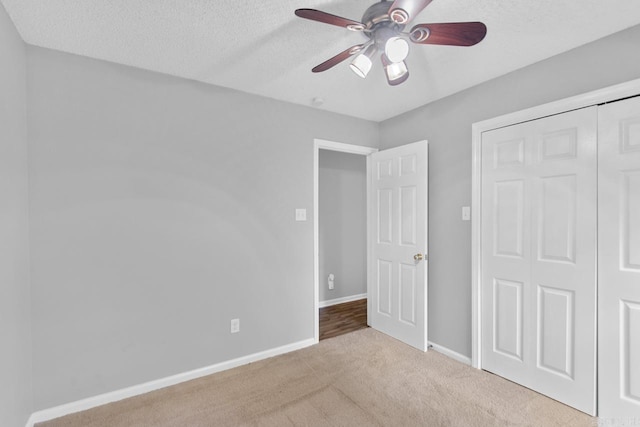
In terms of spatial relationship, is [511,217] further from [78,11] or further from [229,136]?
[78,11]

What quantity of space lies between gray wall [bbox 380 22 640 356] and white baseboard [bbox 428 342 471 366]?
0.05 m

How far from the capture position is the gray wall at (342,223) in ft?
14.0

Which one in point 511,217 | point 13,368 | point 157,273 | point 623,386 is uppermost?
point 511,217

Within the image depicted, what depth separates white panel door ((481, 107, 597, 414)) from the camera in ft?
6.27

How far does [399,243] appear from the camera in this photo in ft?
10.00

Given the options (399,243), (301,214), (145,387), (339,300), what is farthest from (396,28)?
(339,300)

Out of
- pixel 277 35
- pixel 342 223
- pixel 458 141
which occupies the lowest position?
pixel 342 223

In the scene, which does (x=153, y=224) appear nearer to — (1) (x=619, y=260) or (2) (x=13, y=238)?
(2) (x=13, y=238)

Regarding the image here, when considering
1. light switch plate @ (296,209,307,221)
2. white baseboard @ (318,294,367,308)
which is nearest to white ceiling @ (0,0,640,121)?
light switch plate @ (296,209,307,221)

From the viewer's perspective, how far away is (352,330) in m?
3.33

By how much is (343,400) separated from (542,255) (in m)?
1.77

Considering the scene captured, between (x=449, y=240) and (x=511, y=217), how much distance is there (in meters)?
0.57

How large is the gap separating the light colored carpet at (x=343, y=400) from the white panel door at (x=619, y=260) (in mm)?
307

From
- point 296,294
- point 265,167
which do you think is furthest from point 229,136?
point 296,294
